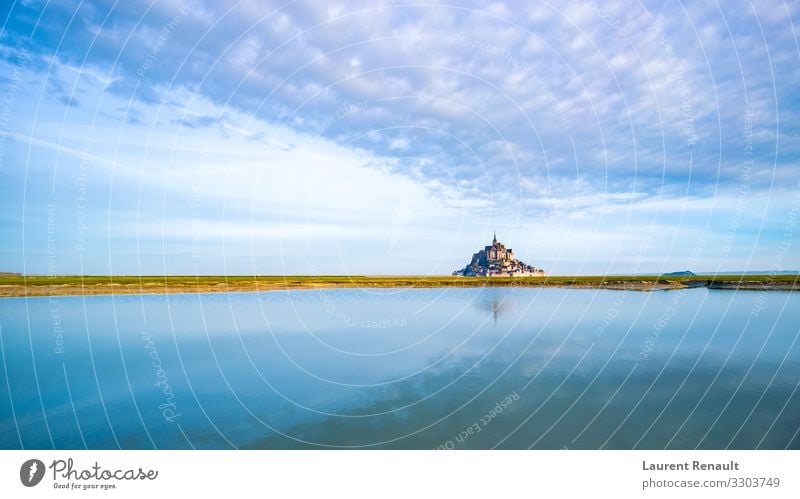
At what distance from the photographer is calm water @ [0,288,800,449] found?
43.9 feet

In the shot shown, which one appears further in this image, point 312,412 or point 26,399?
point 26,399

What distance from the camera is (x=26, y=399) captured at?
56.1 feet

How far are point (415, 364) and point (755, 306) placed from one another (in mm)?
47742

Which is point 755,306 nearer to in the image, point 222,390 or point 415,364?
point 415,364
